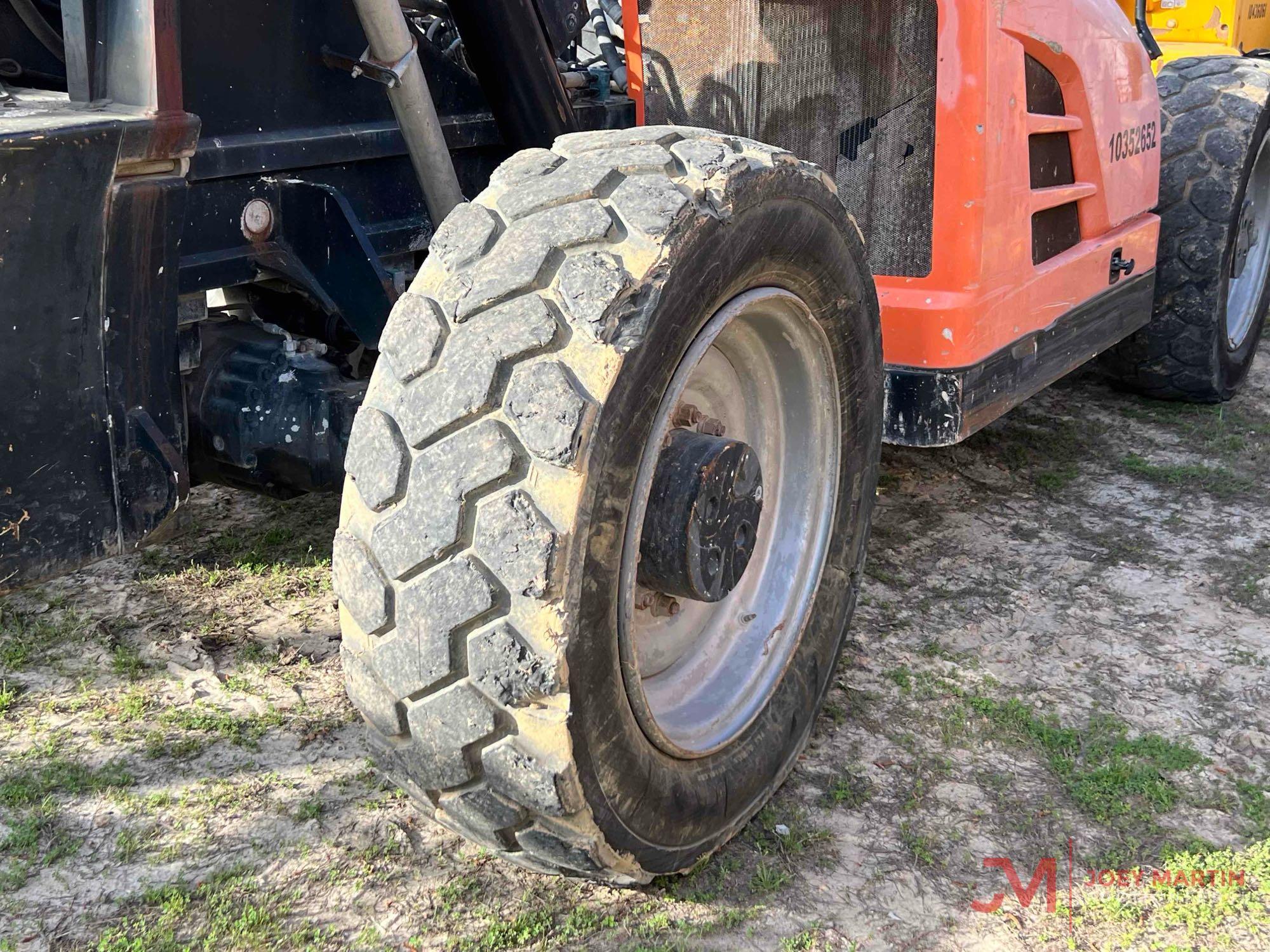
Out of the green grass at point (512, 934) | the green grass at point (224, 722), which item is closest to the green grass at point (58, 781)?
the green grass at point (224, 722)

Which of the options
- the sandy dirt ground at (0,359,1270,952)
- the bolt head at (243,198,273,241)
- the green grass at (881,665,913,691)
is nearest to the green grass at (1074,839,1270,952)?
the sandy dirt ground at (0,359,1270,952)

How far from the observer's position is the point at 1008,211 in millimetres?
2908

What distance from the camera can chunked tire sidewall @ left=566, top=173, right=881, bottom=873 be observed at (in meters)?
1.76

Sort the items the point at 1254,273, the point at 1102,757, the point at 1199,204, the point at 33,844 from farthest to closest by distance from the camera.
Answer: the point at 1254,273 → the point at 1199,204 → the point at 1102,757 → the point at 33,844

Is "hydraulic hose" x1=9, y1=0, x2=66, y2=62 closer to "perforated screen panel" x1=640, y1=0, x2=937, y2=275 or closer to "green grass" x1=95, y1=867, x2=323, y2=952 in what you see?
"perforated screen panel" x1=640, y1=0, x2=937, y2=275

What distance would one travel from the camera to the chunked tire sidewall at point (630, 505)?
1.76m

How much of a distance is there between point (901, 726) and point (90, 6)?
215 centimetres

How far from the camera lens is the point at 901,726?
8.98 feet

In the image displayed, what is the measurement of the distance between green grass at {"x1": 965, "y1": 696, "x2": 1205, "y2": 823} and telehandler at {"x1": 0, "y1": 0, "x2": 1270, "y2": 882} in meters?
0.52

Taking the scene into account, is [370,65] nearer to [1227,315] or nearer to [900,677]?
[900,677]

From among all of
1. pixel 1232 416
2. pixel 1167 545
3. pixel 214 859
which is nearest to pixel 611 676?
pixel 214 859

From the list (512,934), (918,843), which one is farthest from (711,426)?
(512,934)

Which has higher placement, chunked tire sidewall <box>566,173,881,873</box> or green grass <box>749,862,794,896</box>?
chunked tire sidewall <box>566,173,881,873</box>

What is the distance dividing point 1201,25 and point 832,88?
3.44 metres
